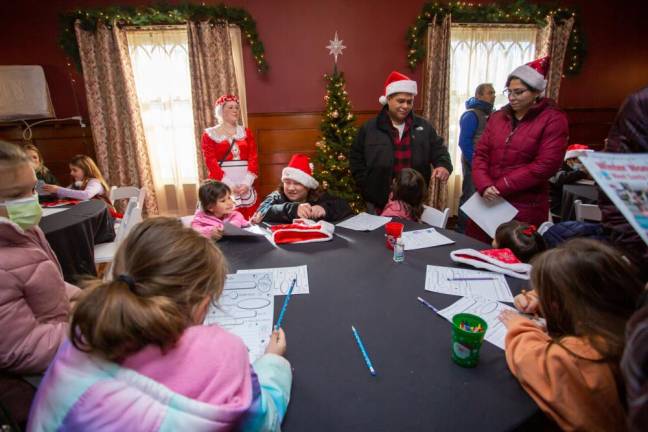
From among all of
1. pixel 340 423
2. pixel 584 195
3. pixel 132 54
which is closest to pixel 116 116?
pixel 132 54

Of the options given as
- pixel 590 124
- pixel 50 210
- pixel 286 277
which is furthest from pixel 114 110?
pixel 590 124

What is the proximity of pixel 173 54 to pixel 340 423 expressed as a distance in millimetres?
4564

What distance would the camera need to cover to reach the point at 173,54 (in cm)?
418

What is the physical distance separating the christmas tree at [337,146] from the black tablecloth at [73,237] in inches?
87.8

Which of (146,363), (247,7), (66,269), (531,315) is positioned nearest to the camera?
(146,363)

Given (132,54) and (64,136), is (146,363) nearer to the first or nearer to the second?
(132,54)

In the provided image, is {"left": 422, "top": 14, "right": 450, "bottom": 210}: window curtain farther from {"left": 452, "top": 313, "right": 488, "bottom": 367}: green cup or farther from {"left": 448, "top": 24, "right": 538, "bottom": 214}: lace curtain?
{"left": 452, "top": 313, "right": 488, "bottom": 367}: green cup

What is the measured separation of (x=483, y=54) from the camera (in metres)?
4.39

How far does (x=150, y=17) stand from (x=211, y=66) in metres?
0.76

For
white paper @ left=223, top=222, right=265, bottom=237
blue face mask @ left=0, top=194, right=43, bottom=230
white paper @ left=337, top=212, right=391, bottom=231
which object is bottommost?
white paper @ left=337, top=212, right=391, bottom=231

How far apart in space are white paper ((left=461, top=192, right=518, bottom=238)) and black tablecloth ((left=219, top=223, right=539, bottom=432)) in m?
0.81

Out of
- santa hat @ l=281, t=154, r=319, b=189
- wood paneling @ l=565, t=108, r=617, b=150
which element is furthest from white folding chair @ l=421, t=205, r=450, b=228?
wood paneling @ l=565, t=108, r=617, b=150

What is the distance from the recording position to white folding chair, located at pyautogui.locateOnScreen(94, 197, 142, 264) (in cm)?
252

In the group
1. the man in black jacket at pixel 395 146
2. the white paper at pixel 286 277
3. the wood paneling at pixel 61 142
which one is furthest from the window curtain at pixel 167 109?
the white paper at pixel 286 277
